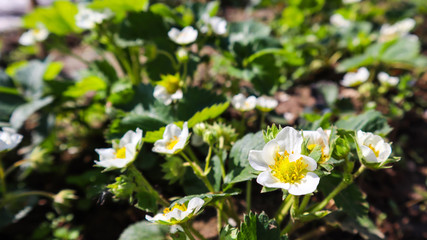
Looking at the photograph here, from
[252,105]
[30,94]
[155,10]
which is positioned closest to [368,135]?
[252,105]

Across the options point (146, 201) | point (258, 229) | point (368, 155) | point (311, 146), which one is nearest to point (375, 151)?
point (368, 155)

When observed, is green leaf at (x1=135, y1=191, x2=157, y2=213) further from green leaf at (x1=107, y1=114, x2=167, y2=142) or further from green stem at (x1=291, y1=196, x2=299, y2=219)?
green stem at (x1=291, y1=196, x2=299, y2=219)

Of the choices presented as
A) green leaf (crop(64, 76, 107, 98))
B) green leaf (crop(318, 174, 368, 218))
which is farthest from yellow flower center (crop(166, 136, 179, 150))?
green leaf (crop(64, 76, 107, 98))

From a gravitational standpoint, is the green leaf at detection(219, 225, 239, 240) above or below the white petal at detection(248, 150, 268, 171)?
below

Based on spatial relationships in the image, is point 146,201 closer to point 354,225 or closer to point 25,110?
point 354,225

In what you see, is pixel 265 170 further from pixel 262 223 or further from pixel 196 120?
pixel 196 120
